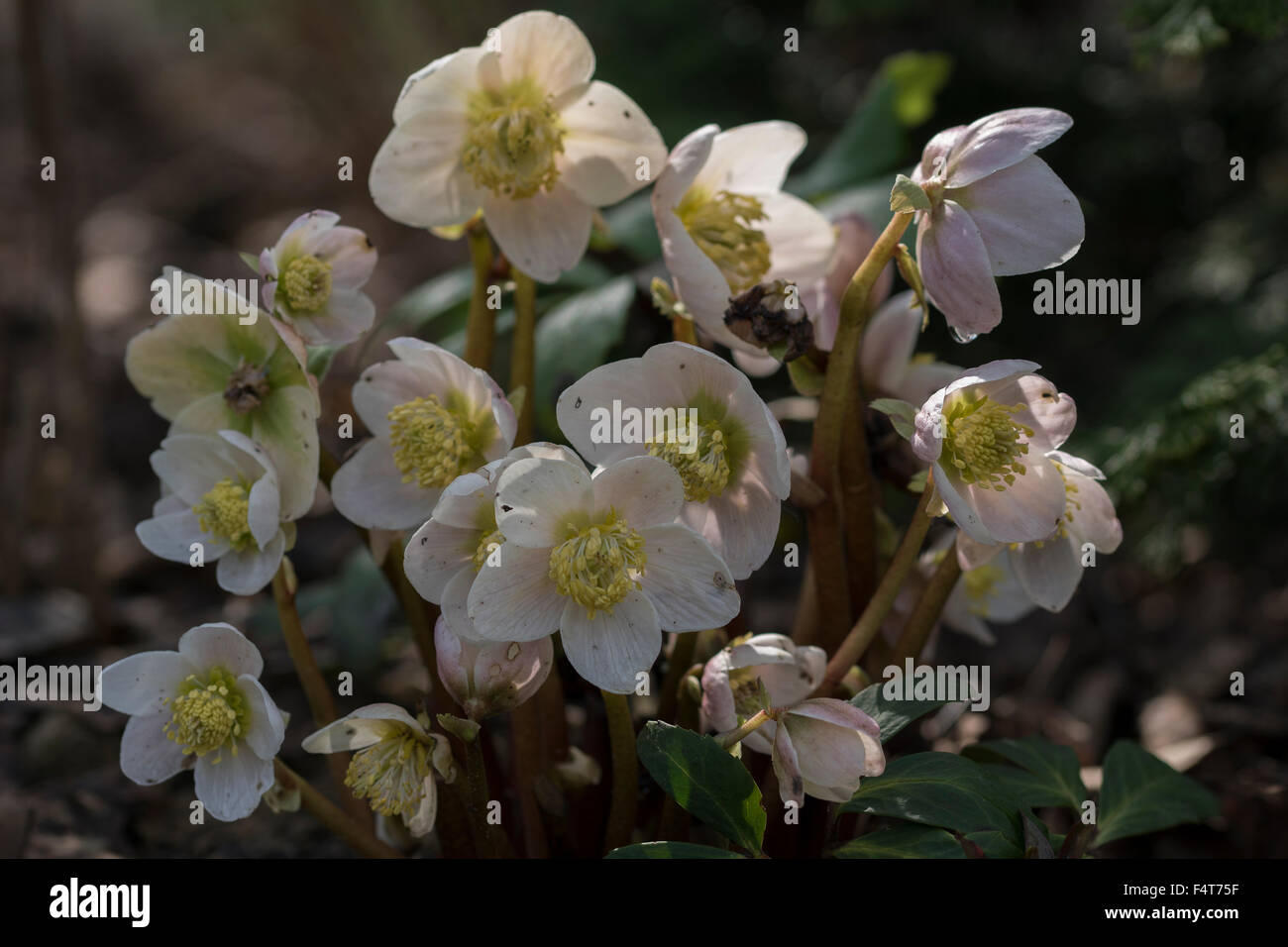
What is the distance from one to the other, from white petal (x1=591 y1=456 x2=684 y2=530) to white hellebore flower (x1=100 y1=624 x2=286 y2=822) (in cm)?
30

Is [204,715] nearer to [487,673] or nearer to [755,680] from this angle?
[487,673]

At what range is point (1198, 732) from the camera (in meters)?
1.34

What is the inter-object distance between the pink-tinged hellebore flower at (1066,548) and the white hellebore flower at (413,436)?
0.41 meters

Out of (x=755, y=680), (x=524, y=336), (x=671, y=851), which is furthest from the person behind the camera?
(x=524, y=336)

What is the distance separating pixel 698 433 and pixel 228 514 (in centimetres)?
38

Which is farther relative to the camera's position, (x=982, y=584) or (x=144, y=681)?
(x=982, y=584)

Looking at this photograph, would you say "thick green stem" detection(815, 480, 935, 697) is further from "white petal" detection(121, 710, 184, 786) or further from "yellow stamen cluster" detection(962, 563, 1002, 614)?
"white petal" detection(121, 710, 184, 786)

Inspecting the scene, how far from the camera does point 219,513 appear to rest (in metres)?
0.85

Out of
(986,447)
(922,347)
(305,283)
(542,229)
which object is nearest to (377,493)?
(305,283)

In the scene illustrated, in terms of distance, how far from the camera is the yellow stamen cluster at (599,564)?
2.47 feet

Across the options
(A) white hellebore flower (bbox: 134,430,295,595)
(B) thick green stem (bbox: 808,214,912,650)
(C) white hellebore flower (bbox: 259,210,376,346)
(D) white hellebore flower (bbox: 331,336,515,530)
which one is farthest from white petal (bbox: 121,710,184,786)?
(B) thick green stem (bbox: 808,214,912,650)

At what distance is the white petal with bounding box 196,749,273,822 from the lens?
2.62 feet

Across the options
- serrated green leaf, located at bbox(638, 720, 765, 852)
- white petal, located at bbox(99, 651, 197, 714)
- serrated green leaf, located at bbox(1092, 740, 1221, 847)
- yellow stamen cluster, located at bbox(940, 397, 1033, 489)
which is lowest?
serrated green leaf, located at bbox(1092, 740, 1221, 847)

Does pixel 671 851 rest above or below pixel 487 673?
below
